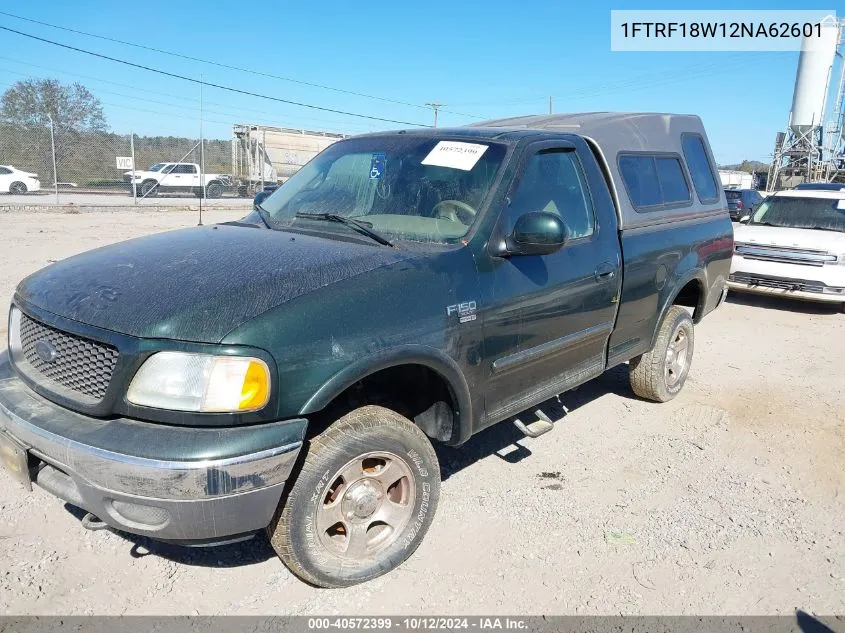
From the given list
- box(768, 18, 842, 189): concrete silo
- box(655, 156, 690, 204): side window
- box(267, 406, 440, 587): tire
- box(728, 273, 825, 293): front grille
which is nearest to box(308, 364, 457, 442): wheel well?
box(267, 406, 440, 587): tire

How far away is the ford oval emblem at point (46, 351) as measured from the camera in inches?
101

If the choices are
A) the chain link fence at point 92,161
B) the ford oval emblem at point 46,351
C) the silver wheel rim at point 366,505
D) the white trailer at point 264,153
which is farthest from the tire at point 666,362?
the white trailer at point 264,153

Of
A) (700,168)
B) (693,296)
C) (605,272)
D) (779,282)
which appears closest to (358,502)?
(605,272)

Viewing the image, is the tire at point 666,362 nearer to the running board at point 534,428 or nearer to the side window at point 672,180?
the side window at point 672,180

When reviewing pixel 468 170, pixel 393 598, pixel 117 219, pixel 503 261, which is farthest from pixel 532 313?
pixel 117 219

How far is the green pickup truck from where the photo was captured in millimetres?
2293

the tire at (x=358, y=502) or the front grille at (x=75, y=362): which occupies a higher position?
the front grille at (x=75, y=362)

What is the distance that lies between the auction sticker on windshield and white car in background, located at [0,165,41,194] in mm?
23551

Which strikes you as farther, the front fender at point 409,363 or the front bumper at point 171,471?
the front fender at point 409,363

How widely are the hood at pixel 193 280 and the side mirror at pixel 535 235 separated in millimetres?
586

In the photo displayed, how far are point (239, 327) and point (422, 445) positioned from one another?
1045 mm

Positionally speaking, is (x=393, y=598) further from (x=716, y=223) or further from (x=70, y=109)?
(x=70, y=109)

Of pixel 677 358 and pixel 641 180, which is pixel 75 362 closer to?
pixel 641 180

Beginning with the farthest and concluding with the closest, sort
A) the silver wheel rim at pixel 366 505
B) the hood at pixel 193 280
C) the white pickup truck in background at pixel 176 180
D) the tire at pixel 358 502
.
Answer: the white pickup truck in background at pixel 176 180, the silver wheel rim at pixel 366 505, the tire at pixel 358 502, the hood at pixel 193 280
